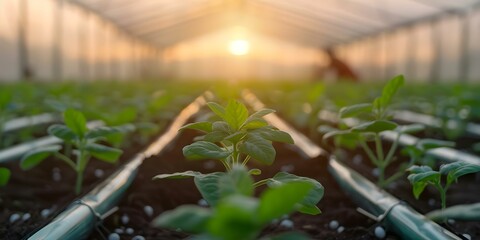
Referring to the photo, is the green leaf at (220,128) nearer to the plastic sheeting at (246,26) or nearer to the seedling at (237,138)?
the seedling at (237,138)

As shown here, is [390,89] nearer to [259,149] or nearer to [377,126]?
[377,126]

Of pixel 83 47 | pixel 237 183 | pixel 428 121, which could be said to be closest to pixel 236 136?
pixel 237 183

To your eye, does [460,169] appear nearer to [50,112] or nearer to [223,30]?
[50,112]

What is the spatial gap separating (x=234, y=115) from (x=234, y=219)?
669 millimetres

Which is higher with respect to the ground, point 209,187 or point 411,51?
point 411,51

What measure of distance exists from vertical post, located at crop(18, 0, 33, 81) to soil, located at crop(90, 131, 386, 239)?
437 inches

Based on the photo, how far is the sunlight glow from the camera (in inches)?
1180

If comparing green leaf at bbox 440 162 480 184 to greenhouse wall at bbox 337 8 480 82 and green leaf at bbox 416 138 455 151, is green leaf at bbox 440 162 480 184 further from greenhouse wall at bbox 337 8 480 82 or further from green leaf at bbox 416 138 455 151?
greenhouse wall at bbox 337 8 480 82

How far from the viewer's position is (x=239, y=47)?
100ft

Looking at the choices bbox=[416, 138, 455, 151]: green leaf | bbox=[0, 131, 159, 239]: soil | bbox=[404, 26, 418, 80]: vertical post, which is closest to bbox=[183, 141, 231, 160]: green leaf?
bbox=[0, 131, 159, 239]: soil

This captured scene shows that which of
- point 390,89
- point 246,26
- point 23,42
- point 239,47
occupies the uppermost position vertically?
point 246,26

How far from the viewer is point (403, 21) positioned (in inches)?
746

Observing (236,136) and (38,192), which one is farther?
(38,192)

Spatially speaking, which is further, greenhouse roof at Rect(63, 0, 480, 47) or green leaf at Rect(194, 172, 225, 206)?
greenhouse roof at Rect(63, 0, 480, 47)
